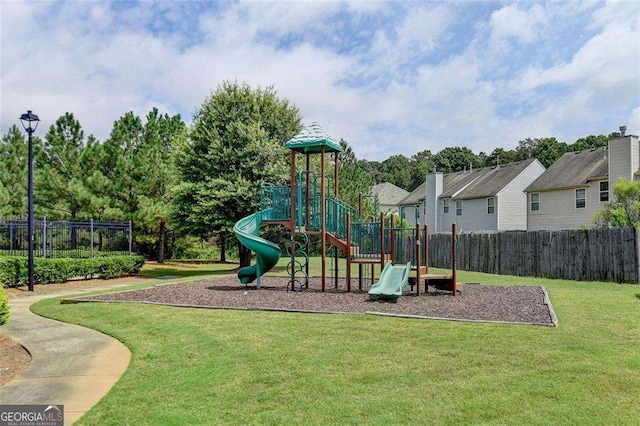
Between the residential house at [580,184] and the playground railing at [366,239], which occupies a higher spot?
the residential house at [580,184]

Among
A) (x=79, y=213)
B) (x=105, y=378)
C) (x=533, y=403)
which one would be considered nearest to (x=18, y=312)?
(x=105, y=378)

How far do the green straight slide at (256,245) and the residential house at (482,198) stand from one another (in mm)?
18499

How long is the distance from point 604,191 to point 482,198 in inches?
324

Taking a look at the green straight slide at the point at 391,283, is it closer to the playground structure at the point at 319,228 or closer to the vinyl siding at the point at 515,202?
the playground structure at the point at 319,228

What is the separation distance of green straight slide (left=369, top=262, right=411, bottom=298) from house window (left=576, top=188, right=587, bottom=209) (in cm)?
1947

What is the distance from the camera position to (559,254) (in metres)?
17.8

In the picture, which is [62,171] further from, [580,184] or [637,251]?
[580,184]

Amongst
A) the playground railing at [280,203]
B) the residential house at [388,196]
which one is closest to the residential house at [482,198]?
the residential house at [388,196]

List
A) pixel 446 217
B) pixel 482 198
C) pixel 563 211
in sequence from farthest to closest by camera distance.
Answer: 1. pixel 446 217
2. pixel 482 198
3. pixel 563 211

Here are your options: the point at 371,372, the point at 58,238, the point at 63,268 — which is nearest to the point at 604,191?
the point at 371,372

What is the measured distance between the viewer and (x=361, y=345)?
622 cm

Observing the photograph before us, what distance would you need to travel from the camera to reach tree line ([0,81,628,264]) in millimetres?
20016

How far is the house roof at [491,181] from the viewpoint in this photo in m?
31.8

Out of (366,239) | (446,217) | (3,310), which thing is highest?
(446,217)
